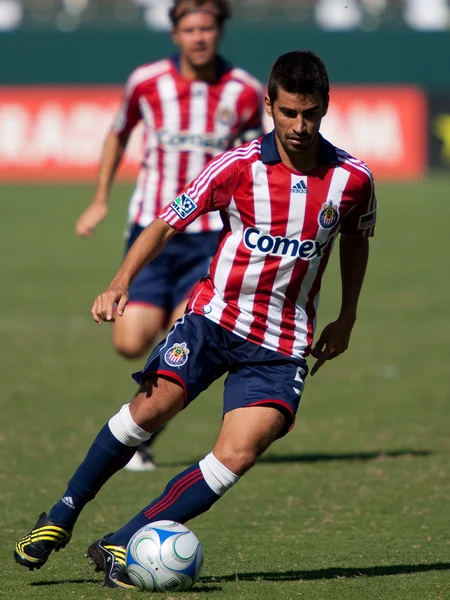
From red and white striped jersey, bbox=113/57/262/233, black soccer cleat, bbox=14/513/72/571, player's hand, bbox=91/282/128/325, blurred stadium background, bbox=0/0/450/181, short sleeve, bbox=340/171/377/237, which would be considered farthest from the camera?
blurred stadium background, bbox=0/0/450/181

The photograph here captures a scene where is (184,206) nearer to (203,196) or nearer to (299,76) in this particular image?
(203,196)

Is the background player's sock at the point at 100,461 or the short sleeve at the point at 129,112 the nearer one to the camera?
the background player's sock at the point at 100,461

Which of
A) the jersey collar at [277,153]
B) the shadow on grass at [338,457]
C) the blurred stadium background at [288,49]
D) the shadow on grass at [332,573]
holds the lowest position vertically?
the blurred stadium background at [288,49]

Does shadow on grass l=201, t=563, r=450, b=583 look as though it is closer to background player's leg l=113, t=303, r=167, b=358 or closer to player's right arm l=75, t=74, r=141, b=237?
background player's leg l=113, t=303, r=167, b=358

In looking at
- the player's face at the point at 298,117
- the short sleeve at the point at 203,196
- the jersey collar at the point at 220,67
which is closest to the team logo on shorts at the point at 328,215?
the player's face at the point at 298,117

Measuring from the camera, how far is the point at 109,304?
4207 mm

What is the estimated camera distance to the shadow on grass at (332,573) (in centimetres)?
453

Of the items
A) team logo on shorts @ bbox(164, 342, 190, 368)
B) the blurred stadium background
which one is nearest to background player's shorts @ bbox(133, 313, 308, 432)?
team logo on shorts @ bbox(164, 342, 190, 368)

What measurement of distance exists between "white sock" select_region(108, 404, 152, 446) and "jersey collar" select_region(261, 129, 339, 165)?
1074 millimetres

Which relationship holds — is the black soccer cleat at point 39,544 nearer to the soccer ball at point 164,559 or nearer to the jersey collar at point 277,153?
the soccer ball at point 164,559

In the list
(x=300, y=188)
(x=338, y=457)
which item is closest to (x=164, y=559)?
(x=300, y=188)

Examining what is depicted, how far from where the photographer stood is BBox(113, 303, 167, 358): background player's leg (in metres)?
6.68

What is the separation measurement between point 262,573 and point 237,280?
1117 mm

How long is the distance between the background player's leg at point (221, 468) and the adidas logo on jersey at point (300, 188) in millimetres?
807
